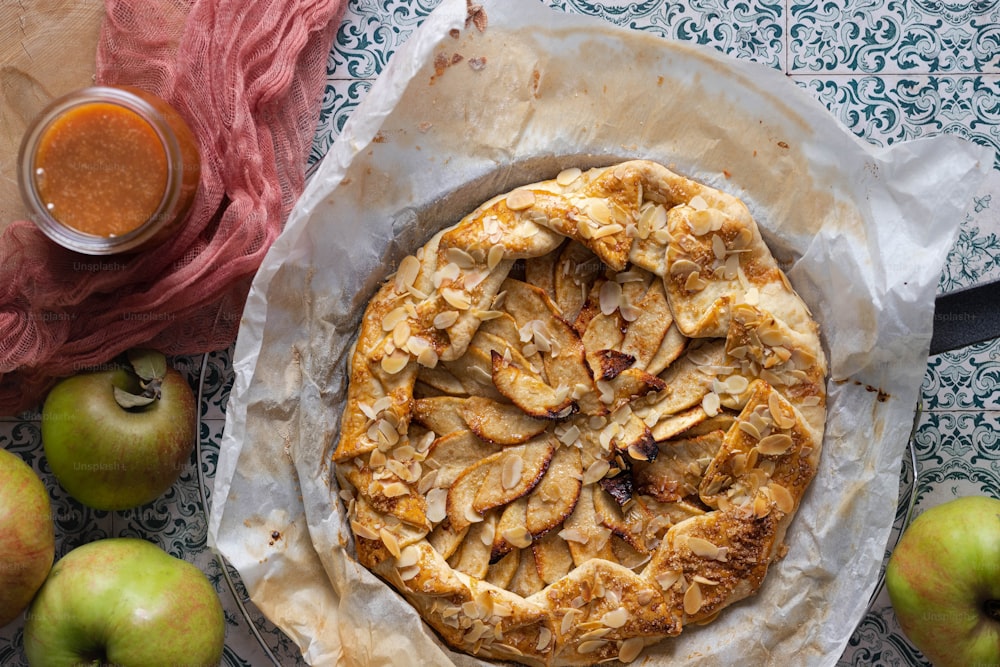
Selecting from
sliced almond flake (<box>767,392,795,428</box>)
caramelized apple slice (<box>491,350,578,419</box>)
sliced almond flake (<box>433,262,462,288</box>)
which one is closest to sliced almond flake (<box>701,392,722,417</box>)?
sliced almond flake (<box>767,392,795,428</box>)

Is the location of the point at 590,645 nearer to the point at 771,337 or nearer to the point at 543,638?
the point at 543,638

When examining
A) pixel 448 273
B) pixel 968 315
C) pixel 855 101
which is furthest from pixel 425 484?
pixel 855 101

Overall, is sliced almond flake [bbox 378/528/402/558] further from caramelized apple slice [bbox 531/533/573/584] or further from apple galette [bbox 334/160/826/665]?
caramelized apple slice [bbox 531/533/573/584]

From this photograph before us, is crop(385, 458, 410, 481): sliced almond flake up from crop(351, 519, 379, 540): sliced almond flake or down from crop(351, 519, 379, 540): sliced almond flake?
up

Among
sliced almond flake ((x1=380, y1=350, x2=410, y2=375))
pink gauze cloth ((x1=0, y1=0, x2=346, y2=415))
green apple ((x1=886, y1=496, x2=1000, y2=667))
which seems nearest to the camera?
green apple ((x1=886, y1=496, x2=1000, y2=667))

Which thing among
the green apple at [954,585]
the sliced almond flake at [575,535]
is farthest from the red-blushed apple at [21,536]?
the green apple at [954,585]

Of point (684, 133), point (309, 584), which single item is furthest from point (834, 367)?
point (309, 584)
